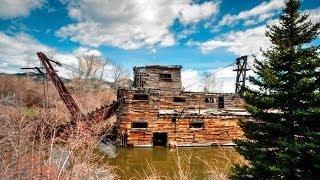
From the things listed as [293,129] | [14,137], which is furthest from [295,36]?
[14,137]

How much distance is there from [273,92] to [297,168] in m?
2.50

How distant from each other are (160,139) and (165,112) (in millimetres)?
3296

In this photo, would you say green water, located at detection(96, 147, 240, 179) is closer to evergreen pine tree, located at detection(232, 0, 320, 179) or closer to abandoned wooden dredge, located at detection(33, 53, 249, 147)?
abandoned wooden dredge, located at detection(33, 53, 249, 147)

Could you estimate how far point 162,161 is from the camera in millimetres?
23219

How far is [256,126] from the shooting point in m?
11.0

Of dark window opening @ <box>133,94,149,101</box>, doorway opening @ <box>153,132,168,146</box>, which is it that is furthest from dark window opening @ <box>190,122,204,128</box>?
dark window opening @ <box>133,94,149,101</box>

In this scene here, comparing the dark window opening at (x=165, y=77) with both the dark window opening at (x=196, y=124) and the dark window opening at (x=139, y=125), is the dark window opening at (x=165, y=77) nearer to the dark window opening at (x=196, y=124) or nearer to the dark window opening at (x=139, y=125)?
the dark window opening at (x=196, y=124)

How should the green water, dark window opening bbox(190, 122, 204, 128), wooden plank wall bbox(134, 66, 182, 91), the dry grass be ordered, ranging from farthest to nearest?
wooden plank wall bbox(134, 66, 182, 91), dark window opening bbox(190, 122, 204, 128), the green water, the dry grass

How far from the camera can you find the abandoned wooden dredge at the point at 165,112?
90.5 ft

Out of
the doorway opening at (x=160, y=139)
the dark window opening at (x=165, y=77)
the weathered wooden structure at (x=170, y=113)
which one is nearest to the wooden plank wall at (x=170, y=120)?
the weathered wooden structure at (x=170, y=113)

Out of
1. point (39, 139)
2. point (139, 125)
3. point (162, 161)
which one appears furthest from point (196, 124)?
point (39, 139)

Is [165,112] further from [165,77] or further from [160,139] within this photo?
[165,77]

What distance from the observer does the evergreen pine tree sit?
997 cm

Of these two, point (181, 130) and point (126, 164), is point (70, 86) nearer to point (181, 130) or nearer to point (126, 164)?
point (181, 130)
